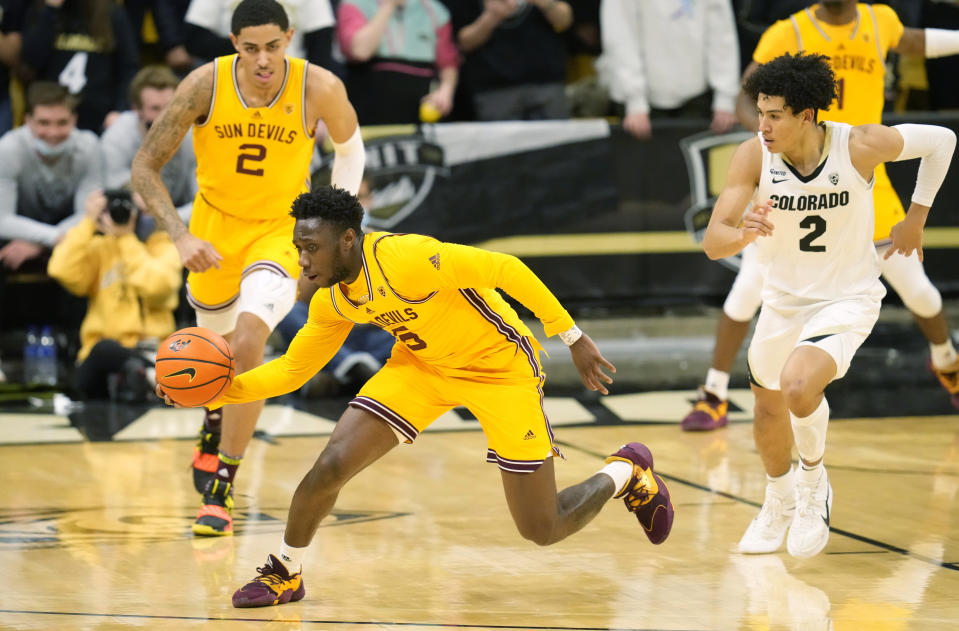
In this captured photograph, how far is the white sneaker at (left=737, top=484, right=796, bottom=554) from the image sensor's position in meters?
5.21

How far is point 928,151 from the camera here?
5348 mm

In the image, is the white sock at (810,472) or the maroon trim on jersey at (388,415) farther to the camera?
the white sock at (810,472)

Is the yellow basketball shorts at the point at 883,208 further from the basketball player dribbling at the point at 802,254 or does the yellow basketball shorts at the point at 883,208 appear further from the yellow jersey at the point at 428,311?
the yellow jersey at the point at 428,311

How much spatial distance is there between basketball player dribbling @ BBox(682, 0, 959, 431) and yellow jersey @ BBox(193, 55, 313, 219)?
242 cm

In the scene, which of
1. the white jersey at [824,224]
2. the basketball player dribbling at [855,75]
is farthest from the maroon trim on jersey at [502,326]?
the basketball player dribbling at [855,75]

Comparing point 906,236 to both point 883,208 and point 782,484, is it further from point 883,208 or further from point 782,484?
point 883,208

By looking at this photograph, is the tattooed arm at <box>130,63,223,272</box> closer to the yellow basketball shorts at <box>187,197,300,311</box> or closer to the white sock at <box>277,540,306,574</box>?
the yellow basketball shorts at <box>187,197,300,311</box>

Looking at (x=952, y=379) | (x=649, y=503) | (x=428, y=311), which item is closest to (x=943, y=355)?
(x=952, y=379)

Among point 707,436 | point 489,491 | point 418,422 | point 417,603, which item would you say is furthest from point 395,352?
point 707,436

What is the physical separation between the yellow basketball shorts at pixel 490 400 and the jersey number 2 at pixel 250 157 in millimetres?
1635

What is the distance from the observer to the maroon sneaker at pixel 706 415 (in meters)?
7.77

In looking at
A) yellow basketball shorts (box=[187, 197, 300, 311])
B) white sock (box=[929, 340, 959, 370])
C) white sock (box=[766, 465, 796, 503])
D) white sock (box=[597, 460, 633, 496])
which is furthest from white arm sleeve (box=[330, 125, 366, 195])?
white sock (box=[929, 340, 959, 370])

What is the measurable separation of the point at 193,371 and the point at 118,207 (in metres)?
4.52

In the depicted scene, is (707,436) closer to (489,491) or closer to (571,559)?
(489,491)
